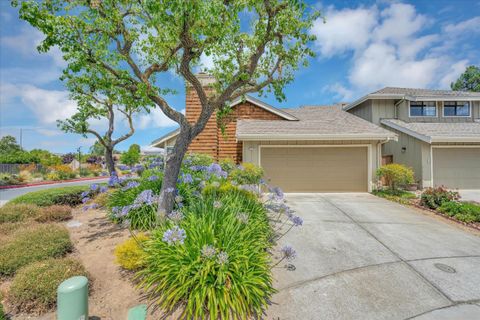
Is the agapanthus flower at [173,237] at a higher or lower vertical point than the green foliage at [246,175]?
lower

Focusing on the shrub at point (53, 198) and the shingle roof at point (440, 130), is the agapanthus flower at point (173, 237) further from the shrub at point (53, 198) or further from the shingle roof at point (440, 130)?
the shingle roof at point (440, 130)

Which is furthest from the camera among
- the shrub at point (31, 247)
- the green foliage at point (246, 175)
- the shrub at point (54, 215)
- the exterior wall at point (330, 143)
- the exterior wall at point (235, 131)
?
the exterior wall at point (235, 131)

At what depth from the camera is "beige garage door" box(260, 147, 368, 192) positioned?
10297mm

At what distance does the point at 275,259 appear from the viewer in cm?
379

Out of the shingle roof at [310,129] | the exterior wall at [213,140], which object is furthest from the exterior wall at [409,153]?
the exterior wall at [213,140]

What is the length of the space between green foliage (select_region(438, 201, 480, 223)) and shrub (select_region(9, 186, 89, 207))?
40.2 feet

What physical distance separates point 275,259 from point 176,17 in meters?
4.59

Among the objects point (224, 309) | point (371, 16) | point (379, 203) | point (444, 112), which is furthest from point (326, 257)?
point (444, 112)

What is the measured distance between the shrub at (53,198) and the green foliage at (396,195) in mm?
12087

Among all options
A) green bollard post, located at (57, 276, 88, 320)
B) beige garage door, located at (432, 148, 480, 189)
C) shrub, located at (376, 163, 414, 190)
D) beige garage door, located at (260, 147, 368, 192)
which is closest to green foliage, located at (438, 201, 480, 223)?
shrub, located at (376, 163, 414, 190)

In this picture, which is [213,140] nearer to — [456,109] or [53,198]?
[53,198]

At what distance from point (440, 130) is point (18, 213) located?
1818 centimetres

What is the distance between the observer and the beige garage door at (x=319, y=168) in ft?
33.8

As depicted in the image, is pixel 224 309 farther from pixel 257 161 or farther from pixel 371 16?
pixel 371 16
